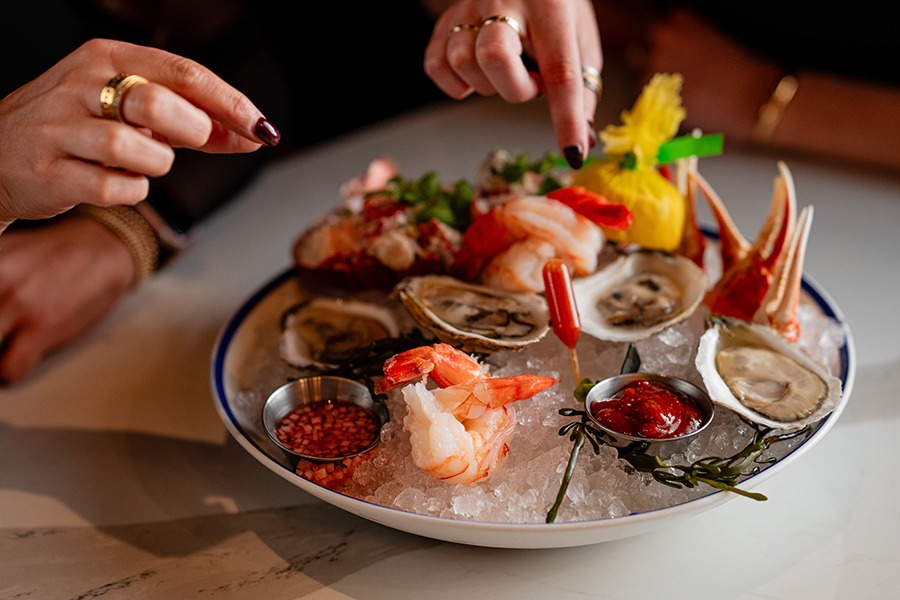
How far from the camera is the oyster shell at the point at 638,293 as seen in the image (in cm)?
118

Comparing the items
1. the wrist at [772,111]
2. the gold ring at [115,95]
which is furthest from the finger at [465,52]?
the wrist at [772,111]

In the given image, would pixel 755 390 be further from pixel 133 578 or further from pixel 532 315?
pixel 133 578

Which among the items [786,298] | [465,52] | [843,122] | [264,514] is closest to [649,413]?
[786,298]

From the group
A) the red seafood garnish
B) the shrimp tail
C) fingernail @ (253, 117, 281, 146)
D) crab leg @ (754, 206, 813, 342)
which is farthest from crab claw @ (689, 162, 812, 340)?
fingernail @ (253, 117, 281, 146)

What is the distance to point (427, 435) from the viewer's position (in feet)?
2.88

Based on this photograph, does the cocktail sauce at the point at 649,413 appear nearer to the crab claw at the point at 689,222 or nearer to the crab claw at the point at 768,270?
the crab claw at the point at 768,270

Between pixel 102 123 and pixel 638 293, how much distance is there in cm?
80

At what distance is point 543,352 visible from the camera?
3.84 feet

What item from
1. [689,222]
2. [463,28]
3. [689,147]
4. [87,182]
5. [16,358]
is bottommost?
[16,358]

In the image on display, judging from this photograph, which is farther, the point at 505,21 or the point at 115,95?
the point at 505,21

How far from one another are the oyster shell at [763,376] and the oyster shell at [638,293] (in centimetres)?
8

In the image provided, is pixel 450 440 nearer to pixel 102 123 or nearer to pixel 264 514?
pixel 264 514

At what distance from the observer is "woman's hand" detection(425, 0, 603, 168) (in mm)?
1167

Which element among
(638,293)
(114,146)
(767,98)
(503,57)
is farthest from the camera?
(767,98)
